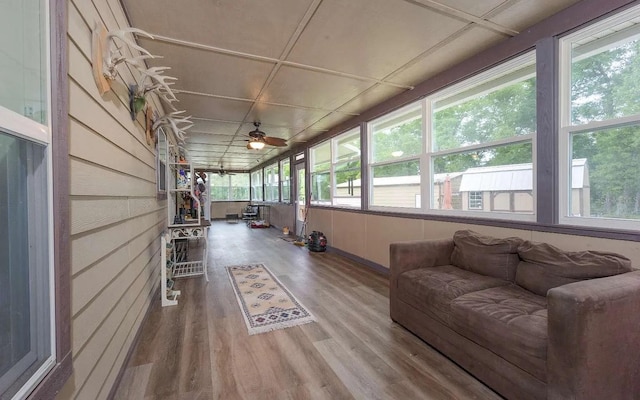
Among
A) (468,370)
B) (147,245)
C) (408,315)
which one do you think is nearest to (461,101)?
(408,315)

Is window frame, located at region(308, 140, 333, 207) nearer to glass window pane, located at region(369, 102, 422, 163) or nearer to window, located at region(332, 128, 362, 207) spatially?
window, located at region(332, 128, 362, 207)

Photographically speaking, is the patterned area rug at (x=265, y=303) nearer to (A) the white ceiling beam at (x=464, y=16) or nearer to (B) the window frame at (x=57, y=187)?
(B) the window frame at (x=57, y=187)

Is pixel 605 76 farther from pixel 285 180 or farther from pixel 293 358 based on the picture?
pixel 285 180

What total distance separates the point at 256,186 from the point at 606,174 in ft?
38.3

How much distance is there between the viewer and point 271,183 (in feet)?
33.3

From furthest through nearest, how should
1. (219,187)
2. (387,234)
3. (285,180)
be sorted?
(219,187) → (285,180) → (387,234)

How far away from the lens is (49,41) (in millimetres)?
928

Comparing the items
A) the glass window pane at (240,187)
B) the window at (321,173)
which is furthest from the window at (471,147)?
the glass window pane at (240,187)

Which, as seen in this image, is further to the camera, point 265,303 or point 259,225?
point 259,225

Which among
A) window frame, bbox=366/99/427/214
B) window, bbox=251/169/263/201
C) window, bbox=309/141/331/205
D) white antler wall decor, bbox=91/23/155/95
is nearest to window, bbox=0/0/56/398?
white antler wall decor, bbox=91/23/155/95

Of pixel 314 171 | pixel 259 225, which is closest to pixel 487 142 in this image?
pixel 314 171

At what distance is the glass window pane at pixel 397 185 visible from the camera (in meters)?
3.51

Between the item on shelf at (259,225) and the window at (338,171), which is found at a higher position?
the window at (338,171)

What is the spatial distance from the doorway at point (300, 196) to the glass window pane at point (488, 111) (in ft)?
14.3
